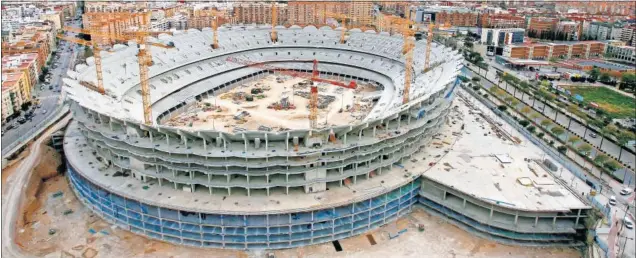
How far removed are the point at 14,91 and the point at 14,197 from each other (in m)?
34.5

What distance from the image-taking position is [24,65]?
8869 cm

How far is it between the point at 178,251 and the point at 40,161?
88.6 ft

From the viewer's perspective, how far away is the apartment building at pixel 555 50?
134125 millimetres

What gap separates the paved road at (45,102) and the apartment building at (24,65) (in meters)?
2.87

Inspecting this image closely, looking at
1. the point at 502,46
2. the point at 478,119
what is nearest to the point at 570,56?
the point at 502,46

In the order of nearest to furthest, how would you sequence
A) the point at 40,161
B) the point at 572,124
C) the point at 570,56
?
the point at 40,161, the point at 572,124, the point at 570,56

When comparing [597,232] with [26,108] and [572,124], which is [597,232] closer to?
[572,124]

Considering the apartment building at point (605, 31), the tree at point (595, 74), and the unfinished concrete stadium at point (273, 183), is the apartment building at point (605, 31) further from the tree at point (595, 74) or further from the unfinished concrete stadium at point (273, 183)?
the unfinished concrete stadium at point (273, 183)

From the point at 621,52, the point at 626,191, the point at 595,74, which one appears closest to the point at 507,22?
the point at 621,52

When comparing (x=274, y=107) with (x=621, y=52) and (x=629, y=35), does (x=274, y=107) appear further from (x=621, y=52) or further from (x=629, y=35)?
(x=629, y=35)

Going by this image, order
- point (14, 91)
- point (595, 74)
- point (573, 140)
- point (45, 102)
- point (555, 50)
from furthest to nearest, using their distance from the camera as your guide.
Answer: point (555, 50)
point (595, 74)
point (45, 102)
point (14, 91)
point (573, 140)

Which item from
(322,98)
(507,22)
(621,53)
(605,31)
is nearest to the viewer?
(322,98)

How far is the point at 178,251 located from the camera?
40.7 m

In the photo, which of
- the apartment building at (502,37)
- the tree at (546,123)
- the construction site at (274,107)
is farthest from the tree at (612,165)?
the apartment building at (502,37)
